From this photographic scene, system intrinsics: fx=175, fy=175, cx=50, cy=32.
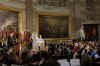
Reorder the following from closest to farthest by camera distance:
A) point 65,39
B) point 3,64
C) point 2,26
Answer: point 3,64 < point 2,26 < point 65,39

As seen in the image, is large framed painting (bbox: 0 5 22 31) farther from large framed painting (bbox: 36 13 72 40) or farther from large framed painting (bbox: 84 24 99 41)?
large framed painting (bbox: 84 24 99 41)

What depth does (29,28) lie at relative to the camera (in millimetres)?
12141

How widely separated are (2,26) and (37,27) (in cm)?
275

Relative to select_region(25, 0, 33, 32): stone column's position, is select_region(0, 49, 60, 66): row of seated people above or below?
below

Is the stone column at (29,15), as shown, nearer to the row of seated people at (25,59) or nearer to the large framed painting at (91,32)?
the large framed painting at (91,32)

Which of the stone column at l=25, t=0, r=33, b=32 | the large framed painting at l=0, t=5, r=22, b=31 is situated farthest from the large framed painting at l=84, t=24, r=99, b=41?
the large framed painting at l=0, t=5, r=22, b=31

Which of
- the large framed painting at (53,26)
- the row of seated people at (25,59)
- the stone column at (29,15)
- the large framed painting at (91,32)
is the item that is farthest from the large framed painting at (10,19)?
the row of seated people at (25,59)

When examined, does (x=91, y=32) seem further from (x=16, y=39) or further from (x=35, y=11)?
(x=16, y=39)

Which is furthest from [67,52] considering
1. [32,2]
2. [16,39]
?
[32,2]

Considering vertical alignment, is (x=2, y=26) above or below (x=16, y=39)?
above

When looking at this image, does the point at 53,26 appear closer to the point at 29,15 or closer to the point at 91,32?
the point at 29,15

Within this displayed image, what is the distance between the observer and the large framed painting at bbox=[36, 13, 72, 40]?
12453mm

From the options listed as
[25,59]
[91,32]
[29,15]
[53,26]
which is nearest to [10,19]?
[29,15]

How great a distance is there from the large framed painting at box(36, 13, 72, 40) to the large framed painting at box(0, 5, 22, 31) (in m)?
1.47
